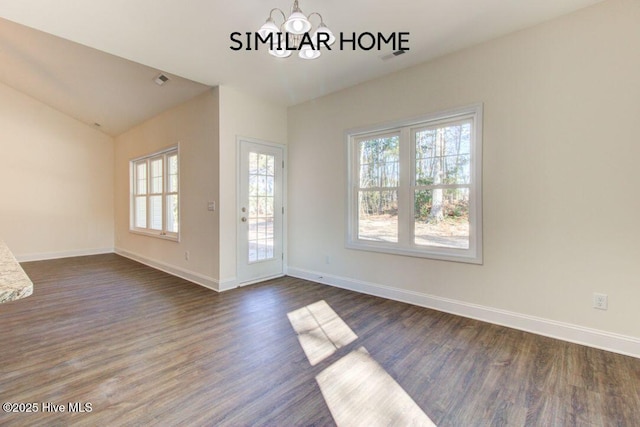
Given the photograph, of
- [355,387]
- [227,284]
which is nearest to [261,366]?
[355,387]

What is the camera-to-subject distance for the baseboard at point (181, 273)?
160 inches

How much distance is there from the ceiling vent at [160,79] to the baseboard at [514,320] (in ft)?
12.1

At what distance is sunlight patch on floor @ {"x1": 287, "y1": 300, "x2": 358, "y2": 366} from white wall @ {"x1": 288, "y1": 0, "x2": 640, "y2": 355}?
1.03m

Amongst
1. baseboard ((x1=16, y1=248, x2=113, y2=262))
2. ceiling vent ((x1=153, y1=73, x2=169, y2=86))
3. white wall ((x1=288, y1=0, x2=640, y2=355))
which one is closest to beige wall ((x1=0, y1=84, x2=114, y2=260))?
baseboard ((x1=16, y1=248, x2=113, y2=262))

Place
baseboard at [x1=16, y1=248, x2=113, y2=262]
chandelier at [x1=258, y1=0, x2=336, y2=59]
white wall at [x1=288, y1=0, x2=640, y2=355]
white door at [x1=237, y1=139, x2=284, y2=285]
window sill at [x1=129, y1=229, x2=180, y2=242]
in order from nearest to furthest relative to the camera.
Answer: chandelier at [x1=258, y1=0, x2=336, y2=59] < white wall at [x1=288, y1=0, x2=640, y2=355] < white door at [x1=237, y1=139, x2=284, y2=285] < window sill at [x1=129, y1=229, x2=180, y2=242] < baseboard at [x1=16, y1=248, x2=113, y2=262]

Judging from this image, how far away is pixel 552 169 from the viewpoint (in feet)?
8.54

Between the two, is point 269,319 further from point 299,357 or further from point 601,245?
point 601,245

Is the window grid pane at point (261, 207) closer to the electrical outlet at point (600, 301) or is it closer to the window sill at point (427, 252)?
the window sill at point (427, 252)

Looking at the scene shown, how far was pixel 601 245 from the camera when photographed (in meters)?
2.41

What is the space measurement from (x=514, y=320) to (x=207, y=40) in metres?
4.01

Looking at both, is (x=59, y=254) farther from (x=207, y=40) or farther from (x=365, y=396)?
(x=365, y=396)

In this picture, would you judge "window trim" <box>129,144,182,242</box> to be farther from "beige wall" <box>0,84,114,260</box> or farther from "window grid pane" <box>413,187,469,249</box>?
"window grid pane" <box>413,187,469,249</box>

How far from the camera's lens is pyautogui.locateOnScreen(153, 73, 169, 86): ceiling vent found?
3963mm

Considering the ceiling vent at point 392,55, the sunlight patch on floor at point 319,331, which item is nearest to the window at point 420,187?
the ceiling vent at point 392,55
